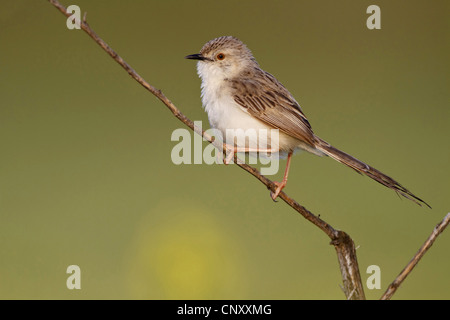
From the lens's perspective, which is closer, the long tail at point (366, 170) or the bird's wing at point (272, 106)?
the long tail at point (366, 170)

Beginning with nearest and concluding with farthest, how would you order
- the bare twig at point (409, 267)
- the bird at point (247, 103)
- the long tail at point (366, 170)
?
the bare twig at point (409, 267), the long tail at point (366, 170), the bird at point (247, 103)

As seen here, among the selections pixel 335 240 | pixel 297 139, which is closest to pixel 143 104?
pixel 297 139

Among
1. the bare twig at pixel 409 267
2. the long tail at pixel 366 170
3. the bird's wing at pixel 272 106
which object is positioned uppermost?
the bird's wing at pixel 272 106

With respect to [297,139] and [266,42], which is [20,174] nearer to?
[266,42]

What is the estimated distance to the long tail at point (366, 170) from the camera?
2.34m

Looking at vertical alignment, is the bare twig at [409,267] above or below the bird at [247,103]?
below

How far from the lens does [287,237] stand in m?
4.88

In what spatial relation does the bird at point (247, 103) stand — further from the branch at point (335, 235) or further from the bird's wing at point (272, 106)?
the branch at point (335, 235)

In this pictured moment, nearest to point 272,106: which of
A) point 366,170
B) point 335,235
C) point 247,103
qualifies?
point 247,103

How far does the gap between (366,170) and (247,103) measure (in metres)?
0.71

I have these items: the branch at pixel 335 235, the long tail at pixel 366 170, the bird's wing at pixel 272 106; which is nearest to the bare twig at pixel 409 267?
the branch at pixel 335 235

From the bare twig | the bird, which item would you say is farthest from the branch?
the bird

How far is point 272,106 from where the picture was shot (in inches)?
121

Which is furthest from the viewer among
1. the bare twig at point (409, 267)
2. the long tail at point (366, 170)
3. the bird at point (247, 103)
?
the bird at point (247, 103)
